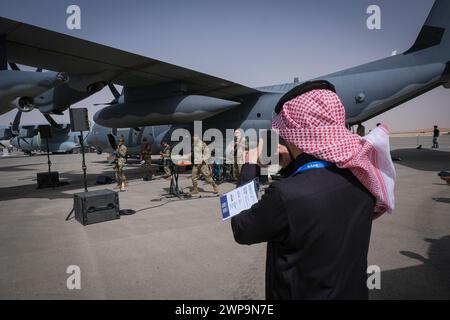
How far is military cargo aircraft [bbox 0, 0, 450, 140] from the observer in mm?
9453

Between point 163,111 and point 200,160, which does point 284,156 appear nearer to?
point 200,160

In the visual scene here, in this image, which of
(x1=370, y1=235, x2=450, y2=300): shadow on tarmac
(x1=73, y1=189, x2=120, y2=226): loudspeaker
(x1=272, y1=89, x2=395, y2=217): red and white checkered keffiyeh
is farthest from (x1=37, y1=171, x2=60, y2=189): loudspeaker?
(x1=272, y1=89, x2=395, y2=217): red and white checkered keffiyeh

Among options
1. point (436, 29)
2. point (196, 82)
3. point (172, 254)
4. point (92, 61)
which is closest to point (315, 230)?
point (172, 254)

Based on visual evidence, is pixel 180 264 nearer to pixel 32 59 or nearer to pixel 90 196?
pixel 90 196

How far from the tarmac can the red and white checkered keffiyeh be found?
232cm

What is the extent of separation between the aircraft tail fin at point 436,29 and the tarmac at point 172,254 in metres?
7.25

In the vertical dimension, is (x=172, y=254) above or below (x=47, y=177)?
below

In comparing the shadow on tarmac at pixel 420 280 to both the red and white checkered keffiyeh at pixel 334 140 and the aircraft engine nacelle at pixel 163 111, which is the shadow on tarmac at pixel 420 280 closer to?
the red and white checkered keffiyeh at pixel 334 140

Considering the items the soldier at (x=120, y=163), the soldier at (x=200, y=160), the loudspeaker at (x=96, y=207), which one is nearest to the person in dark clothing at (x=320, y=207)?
the loudspeaker at (x=96, y=207)

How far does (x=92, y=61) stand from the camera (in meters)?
9.73

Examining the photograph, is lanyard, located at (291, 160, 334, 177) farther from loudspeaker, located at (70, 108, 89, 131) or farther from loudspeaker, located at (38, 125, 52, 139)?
loudspeaker, located at (38, 125, 52, 139)

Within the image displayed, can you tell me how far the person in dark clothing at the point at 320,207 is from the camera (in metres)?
1.37

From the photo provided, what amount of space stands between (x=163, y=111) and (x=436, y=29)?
11.9 meters

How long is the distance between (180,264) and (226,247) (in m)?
0.93
